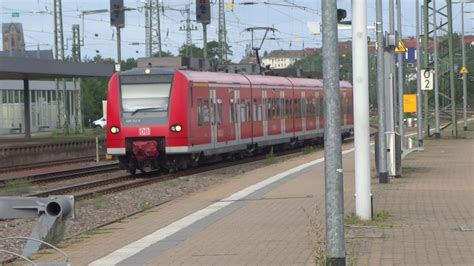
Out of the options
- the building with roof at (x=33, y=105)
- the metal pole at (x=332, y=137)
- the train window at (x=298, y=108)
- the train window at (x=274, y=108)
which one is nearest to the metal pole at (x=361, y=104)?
the metal pole at (x=332, y=137)

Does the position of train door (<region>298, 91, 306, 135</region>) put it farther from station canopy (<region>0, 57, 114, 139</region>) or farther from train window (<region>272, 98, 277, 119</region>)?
station canopy (<region>0, 57, 114, 139</region>)

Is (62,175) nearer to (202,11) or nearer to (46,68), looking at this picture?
(202,11)

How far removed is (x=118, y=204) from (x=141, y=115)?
7.24 metres

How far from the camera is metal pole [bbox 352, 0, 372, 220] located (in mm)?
12219

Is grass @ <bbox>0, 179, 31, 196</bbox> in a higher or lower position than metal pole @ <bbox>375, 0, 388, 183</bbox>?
lower

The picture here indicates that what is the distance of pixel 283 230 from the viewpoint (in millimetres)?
12039

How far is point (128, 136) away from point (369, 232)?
14.1 meters

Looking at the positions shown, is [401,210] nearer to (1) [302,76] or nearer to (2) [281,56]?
(1) [302,76]

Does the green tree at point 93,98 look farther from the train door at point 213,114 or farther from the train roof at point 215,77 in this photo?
the train door at point 213,114

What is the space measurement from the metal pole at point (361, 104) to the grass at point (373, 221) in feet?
0.37

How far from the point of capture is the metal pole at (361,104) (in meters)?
12.2

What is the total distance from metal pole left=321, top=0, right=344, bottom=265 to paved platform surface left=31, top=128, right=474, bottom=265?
138cm

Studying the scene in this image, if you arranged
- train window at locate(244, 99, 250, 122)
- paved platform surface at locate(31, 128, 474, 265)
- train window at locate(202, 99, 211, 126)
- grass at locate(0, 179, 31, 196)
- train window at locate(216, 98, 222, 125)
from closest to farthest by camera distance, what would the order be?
paved platform surface at locate(31, 128, 474, 265) → grass at locate(0, 179, 31, 196) → train window at locate(202, 99, 211, 126) → train window at locate(216, 98, 222, 125) → train window at locate(244, 99, 250, 122)

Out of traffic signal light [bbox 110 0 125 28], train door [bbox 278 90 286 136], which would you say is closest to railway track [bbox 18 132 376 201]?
train door [bbox 278 90 286 136]
